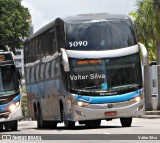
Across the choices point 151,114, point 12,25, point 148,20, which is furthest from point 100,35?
point 12,25

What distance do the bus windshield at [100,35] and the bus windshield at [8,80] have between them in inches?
161

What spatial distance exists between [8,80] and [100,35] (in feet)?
16.1

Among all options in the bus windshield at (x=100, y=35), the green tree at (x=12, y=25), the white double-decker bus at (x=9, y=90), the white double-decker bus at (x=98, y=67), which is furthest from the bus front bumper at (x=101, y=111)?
the green tree at (x=12, y=25)

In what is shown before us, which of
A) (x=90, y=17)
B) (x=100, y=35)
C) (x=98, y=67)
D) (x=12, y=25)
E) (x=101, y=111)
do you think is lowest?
(x=101, y=111)

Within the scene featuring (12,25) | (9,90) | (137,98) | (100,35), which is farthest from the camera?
(12,25)

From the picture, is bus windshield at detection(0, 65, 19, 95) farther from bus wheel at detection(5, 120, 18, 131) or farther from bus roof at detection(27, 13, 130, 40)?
bus roof at detection(27, 13, 130, 40)

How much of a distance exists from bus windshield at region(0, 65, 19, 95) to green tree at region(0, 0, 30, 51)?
3286 cm

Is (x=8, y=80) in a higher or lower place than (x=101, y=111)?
higher

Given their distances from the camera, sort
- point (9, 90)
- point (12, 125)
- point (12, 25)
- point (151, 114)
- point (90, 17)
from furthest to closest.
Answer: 1. point (12, 25)
2. point (151, 114)
3. point (12, 125)
4. point (9, 90)
5. point (90, 17)

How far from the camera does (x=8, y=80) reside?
29.3 metres

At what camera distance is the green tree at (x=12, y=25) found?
62438 millimetres

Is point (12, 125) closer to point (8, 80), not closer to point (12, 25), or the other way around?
point (8, 80)

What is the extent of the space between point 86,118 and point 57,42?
2.92 metres

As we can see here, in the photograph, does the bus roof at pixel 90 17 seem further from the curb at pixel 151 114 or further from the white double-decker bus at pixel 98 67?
the curb at pixel 151 114
